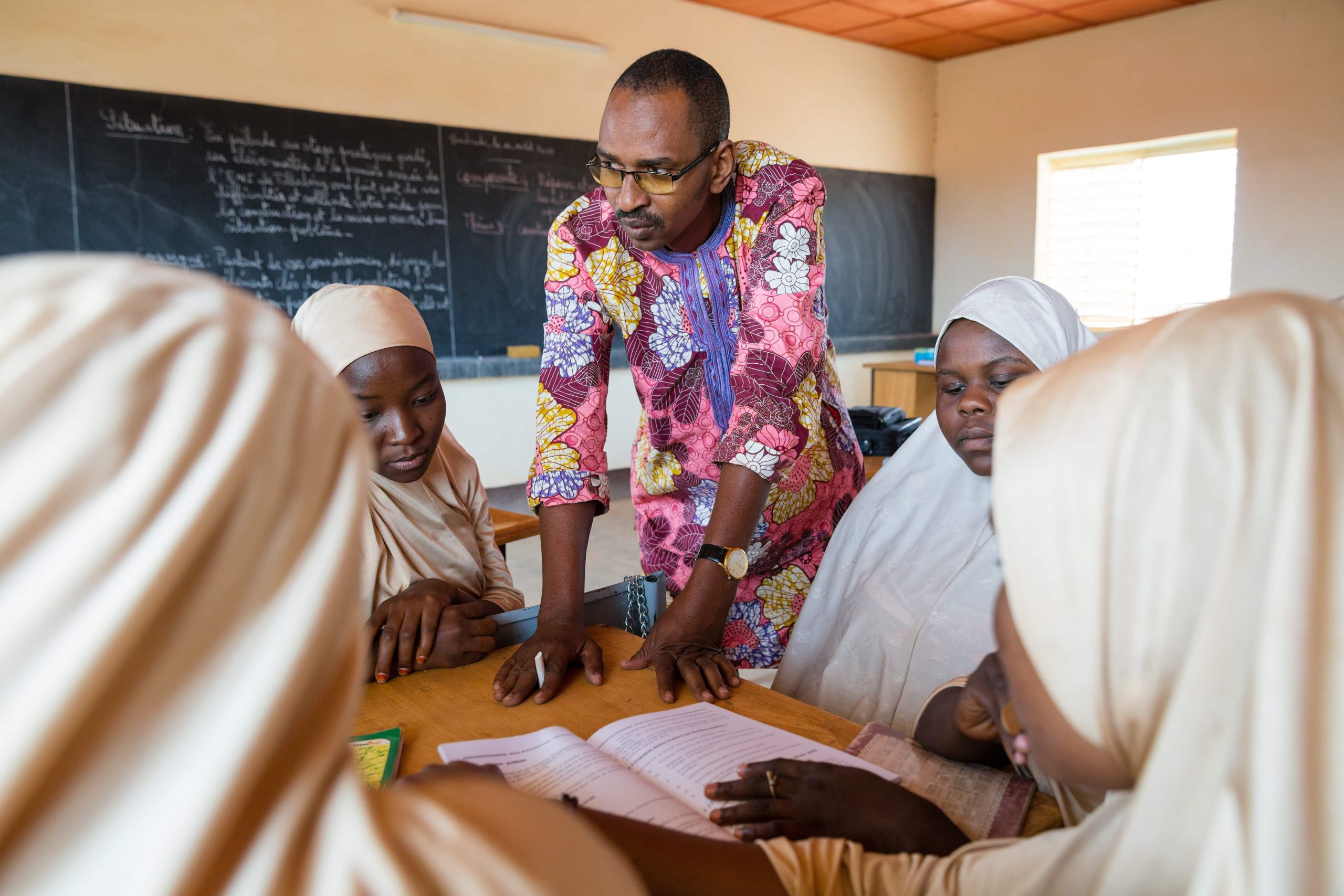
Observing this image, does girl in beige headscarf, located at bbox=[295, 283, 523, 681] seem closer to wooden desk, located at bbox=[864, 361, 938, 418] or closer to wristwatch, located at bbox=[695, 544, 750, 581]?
wristwatch, located at bbox=[695, 544, 750, 581]

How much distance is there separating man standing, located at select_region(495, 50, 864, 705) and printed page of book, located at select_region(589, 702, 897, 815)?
0.33 ft

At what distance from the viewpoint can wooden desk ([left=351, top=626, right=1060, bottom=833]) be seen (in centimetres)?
119

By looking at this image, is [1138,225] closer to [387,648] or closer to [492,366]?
[492,366]

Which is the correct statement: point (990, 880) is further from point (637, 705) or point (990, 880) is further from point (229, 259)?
point (229, 259)

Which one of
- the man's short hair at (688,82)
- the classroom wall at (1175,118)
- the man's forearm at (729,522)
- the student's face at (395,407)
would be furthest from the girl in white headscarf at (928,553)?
the classroom wall at (1175,118)

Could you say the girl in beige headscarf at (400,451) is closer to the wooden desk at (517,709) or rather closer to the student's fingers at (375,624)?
the student's fingers at (375,624)

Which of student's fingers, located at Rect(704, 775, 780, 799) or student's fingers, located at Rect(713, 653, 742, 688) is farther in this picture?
student's fingers, located at Rect(713, 653, 742, 688)

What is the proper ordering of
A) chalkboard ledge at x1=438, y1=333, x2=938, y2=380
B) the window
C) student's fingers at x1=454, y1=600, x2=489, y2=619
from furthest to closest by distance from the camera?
the window
chalkboard ledge at x1=438, y1=333, x2=938, y2=380
student's fingers at x1=454, y1=600, x2=489, y2=619

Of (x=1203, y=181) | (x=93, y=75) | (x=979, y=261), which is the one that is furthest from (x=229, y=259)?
(x=1203, y=181)

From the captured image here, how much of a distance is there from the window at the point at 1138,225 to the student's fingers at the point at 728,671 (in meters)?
6.13

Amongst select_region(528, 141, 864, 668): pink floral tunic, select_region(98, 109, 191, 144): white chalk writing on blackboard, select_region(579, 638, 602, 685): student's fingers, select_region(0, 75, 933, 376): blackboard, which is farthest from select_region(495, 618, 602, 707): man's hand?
select_region(98, 109, 191, 144): white chalk writing on blackboard

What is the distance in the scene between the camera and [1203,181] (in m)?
6.40

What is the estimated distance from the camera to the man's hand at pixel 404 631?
142cm

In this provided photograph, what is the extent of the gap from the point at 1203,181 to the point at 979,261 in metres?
1.75
